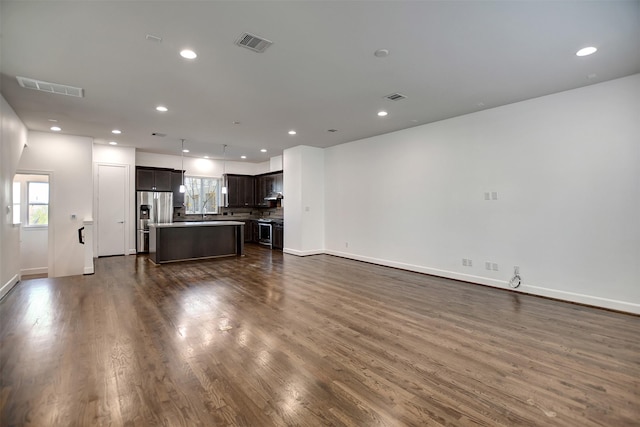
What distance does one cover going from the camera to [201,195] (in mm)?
9984

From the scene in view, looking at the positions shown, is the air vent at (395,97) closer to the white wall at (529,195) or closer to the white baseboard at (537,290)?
the white wall at (529,195)

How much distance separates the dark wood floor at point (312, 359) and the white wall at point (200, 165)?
5.15 meters

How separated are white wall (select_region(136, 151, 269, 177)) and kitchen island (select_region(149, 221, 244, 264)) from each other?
2.81 meters

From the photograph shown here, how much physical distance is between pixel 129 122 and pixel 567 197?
7.42 metres

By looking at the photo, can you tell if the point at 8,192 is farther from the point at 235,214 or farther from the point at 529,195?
the point at 529,195

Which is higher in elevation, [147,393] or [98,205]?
[98,205]

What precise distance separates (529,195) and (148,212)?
897 cm

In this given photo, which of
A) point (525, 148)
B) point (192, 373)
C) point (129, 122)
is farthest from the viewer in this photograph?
point (129, 122)

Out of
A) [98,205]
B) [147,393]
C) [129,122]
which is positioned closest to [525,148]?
[147,393]

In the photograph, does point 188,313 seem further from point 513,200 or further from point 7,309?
point 513,200

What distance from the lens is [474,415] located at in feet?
6.06

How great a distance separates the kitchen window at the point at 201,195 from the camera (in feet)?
31.8

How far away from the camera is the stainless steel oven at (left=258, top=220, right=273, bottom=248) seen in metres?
9.38

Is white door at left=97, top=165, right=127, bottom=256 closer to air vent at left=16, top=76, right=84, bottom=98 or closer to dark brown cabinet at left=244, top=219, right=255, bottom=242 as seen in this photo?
dark brown cabinet at left=244, top=219, right=255, bottom=242
